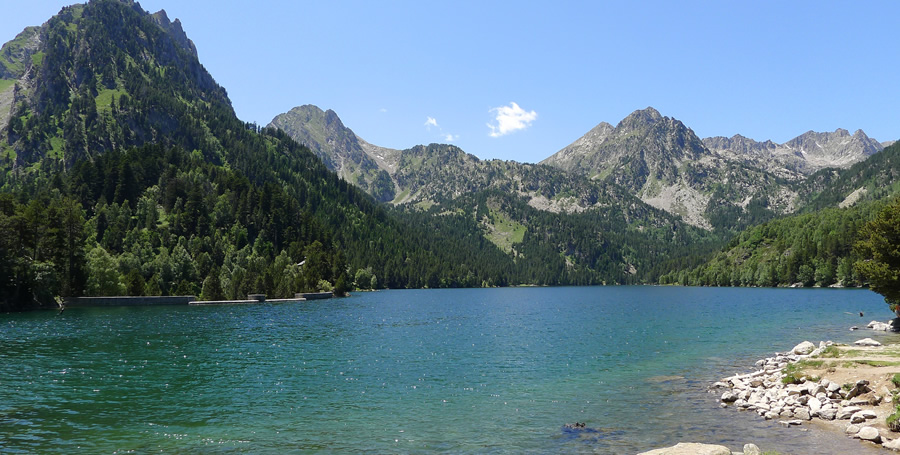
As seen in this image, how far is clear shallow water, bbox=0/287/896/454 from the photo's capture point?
92.4 ft

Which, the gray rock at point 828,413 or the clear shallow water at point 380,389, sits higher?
the gray rock at point 828,413

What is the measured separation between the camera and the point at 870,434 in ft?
84.5

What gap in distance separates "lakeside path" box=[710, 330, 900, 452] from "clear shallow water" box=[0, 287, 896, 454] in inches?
59.4

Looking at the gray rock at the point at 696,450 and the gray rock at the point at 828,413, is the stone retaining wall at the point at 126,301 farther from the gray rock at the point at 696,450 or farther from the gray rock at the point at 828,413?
the gray rock at the point at 828,413

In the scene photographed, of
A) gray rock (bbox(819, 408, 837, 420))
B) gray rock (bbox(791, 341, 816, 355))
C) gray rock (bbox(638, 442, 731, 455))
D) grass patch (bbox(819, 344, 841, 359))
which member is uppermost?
gray rock (bbox(638, 442, 731, 455))

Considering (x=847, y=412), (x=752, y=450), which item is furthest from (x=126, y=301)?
(x=847, y=412)

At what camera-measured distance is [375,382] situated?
145 ft

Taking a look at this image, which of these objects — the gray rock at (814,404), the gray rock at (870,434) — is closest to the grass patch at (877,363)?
the gray rock at (814,404)

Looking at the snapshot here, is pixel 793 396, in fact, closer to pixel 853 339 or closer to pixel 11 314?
pixel 853 339

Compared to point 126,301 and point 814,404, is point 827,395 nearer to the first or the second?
point 814,404

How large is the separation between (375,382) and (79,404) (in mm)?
20542

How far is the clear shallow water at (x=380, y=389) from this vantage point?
28.2 metres

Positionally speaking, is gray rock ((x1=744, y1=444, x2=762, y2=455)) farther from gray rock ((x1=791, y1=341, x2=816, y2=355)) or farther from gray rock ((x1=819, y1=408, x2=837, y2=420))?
gray rock ((x1=791, y1=341, x2=816, y2=355))

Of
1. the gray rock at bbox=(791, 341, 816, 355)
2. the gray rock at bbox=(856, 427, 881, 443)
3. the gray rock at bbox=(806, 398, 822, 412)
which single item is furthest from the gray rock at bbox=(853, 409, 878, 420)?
the gray rock at bbox=(791, 341, 816, 355)
